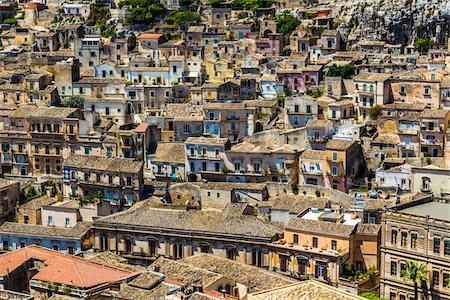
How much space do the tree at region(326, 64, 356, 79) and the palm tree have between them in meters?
33.4

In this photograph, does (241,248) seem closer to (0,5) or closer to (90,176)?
(90,176)

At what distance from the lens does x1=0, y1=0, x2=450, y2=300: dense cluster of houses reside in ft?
175

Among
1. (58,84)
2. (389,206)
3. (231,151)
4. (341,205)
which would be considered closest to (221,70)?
(58,84)

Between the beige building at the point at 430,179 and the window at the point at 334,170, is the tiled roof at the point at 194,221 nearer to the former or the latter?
the window at the point at 334,170

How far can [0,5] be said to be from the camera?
399 feet

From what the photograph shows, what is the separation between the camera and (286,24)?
3939 inches

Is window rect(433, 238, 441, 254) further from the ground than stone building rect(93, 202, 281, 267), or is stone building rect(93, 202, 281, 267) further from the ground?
window rect(433, 238, 441, 254)

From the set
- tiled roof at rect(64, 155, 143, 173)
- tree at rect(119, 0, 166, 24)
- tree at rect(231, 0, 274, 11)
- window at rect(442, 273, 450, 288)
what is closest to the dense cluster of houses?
tiled roof at rect(64, 155, 143, 173)

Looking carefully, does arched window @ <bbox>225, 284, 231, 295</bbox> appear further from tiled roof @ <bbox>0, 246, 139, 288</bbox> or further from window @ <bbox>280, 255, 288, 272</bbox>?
window @ <bbox>280, 255, 288, 272</bbox>

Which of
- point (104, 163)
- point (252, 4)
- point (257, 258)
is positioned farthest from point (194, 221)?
point (252, 4)

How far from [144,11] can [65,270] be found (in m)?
60.8

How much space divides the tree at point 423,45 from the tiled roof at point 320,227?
3912 cm

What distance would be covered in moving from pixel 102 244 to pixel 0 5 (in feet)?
213

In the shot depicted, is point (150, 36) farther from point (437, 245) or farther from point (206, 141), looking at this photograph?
point (437, 245)
